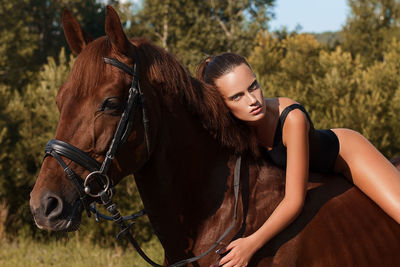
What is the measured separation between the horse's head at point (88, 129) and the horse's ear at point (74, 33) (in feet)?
0.77

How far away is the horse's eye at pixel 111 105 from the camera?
2.15 meters

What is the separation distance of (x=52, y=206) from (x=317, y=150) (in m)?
1.60

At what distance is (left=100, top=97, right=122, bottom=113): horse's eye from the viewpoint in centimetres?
215

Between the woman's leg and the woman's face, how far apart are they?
0.68 meters

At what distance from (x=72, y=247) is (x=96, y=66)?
232 inches

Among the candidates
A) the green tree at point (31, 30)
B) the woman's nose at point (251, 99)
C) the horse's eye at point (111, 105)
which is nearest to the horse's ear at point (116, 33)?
the horse's eye at point (111, 105)

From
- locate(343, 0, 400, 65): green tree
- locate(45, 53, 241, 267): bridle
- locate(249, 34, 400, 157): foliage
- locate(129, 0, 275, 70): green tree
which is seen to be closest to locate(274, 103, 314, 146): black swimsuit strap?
locate(45, 53, 241, 267): bridle

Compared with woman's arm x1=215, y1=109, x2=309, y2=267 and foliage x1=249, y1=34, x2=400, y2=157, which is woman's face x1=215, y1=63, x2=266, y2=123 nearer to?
woman's arm x1=215, y1=109, x2=309, y2=267

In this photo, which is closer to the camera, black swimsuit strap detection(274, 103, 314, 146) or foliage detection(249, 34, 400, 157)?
black swimsuit strap detection(274, 103, 314, 146)

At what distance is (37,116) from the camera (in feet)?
30.0

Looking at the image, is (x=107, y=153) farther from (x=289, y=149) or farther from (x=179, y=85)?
(x=289, y=149)

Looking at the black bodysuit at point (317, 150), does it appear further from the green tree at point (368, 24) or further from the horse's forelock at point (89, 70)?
the green tree at point (368, 24)

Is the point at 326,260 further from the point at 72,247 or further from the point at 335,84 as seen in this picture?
the point at 335,84

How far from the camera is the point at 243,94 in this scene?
2.57m
